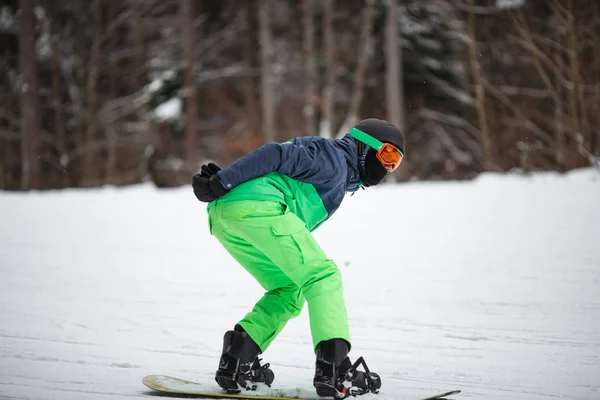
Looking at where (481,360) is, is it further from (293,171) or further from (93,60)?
(93,60)

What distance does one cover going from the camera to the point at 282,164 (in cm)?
359

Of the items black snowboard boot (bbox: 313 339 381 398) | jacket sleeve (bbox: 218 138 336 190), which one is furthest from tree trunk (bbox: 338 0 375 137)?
black snowboard boot (bbox: 313 339 381 398)

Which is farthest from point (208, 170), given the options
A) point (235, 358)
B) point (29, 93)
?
point (29, 93)

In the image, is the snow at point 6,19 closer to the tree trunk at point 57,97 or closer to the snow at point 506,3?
the tree trunk at point 57,97

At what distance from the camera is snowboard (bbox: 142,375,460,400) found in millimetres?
3672

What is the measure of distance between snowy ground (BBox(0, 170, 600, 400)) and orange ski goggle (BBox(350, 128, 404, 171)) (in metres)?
1.24

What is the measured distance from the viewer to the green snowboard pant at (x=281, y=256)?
11.4 ft

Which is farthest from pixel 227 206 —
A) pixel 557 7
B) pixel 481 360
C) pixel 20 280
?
pixel 557 7

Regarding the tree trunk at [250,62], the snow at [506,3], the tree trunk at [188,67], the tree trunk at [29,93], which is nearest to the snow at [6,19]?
the tree trunk at [188,67]

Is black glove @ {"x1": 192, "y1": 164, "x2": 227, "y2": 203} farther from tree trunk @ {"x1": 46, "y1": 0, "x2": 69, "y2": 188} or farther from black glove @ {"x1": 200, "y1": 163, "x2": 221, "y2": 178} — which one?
tree trunk @ {"x1": 46, "y1": 0, "x2": 69, "y2": 188}

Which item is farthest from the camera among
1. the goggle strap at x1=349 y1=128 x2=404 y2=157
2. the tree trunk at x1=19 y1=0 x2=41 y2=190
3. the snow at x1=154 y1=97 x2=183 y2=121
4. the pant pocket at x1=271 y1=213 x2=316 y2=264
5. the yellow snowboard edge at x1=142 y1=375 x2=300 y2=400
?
the snow at x1=154 y1=97 x2=183 y2=121

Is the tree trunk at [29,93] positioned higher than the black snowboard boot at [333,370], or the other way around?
the tree trunk at [29,93]

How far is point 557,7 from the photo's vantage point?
56.5ft

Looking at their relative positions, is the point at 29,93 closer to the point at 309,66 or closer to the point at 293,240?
the point at 309,66
